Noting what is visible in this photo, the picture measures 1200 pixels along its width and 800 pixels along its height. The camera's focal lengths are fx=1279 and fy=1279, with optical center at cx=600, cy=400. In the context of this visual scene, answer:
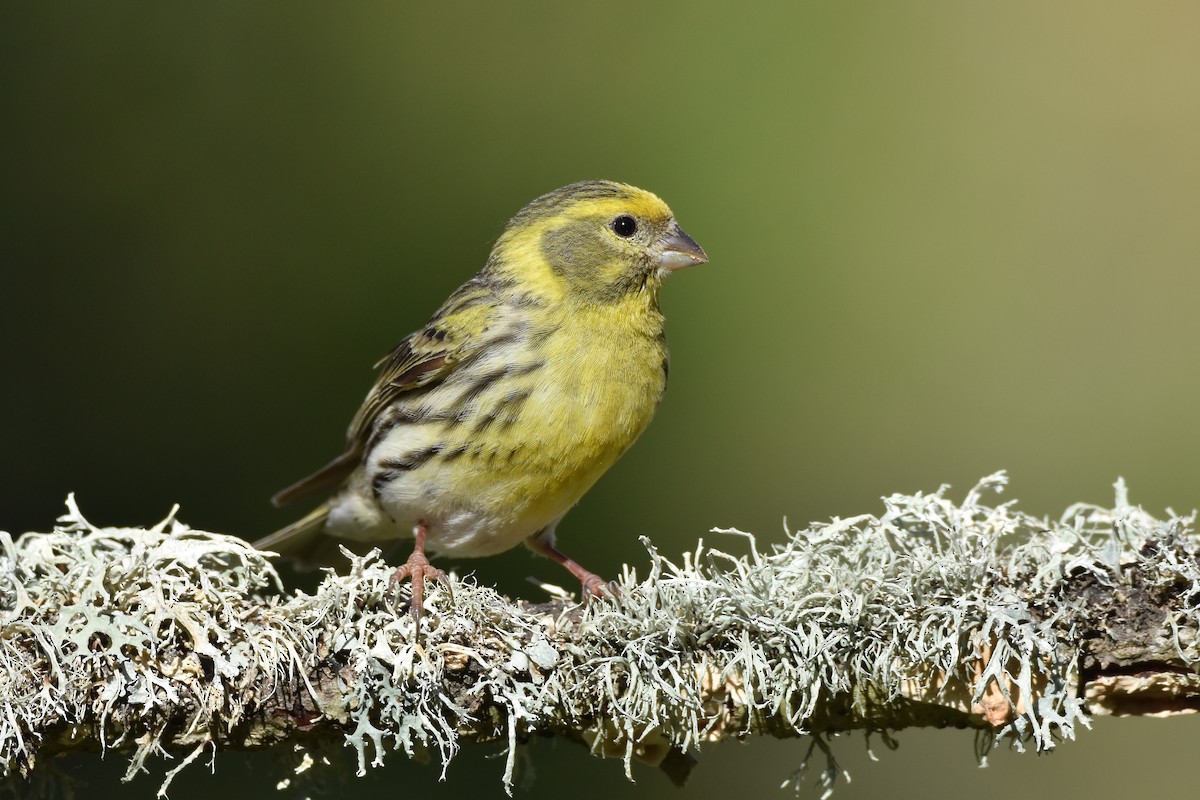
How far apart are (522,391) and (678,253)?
2.38 ft

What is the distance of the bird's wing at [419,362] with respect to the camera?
3.74 metres

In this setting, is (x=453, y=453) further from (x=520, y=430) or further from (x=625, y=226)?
(x=625, y=226)

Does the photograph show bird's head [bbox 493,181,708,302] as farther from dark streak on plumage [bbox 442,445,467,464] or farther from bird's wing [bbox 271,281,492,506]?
dark streak on plumage [bbox 442,445,467,464]

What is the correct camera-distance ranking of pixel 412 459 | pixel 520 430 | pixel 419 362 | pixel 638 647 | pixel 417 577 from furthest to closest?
1. pixel 419 362
2. pixel 412 459
3. pixel 520 430
4. pixel 417 577
5. pixel 638 647

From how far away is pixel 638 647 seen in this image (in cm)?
265

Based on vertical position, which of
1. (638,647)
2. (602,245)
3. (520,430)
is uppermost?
(602,245)

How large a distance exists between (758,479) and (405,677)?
3.18 metres

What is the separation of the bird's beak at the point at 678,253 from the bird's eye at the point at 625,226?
9 cm

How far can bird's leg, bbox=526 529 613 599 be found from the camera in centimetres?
356

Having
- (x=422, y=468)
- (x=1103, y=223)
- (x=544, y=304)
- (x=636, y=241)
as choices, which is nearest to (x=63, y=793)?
(x=422, y=468)

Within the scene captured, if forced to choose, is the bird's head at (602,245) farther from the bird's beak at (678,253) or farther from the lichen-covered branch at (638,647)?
the lichen-covered branch at (638,647)

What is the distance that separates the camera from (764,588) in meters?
2.68

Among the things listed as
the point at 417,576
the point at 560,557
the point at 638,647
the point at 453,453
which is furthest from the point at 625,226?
the point at 638,647

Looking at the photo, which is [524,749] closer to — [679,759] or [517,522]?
[679,759]
